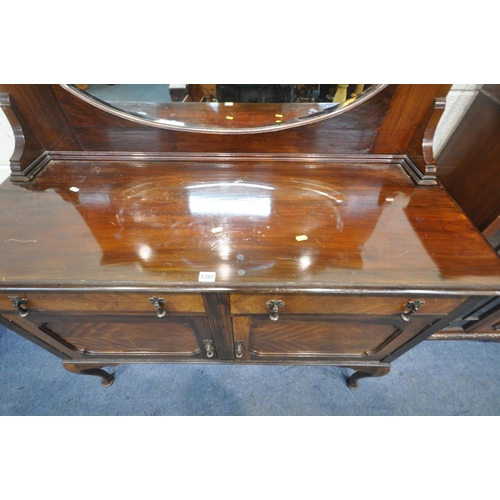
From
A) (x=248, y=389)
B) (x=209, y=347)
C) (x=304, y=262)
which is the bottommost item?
(x=248, y=389)

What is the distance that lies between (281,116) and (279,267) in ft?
1.48

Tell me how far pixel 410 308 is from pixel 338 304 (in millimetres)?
152

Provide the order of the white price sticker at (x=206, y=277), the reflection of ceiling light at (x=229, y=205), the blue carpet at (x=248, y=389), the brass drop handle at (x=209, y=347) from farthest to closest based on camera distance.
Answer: the blue carpet at (x=248, y=389), the brass drop handle at (x=209, y=347), the reflection of ceiling light at (x=229, y=205), the white price sticker at (x=206, y=277)

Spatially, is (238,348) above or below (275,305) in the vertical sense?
below

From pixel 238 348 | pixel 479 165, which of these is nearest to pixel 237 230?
pixel 238 348

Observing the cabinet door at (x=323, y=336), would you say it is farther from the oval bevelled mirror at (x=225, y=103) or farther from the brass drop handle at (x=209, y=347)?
the oval bevelled mirror at (x=225, y=103)

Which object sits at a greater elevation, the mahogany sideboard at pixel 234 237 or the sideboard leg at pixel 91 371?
the mahogany sideboard at pixel 234 237

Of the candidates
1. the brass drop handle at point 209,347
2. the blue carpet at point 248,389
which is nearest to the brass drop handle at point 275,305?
the brass drop handle at point 209,347

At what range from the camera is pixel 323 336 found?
0.72 meters

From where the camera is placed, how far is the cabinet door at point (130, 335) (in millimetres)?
639

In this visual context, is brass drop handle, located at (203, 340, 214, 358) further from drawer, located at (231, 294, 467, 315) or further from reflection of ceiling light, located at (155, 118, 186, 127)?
reflection of ceiling light, located at (155, 118, 186, 127)

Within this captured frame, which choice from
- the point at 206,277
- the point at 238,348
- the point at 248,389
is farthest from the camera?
the point at 248,389

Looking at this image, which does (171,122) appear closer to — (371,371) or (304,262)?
(304,262)

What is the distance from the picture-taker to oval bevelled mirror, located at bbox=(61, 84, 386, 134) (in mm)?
656
